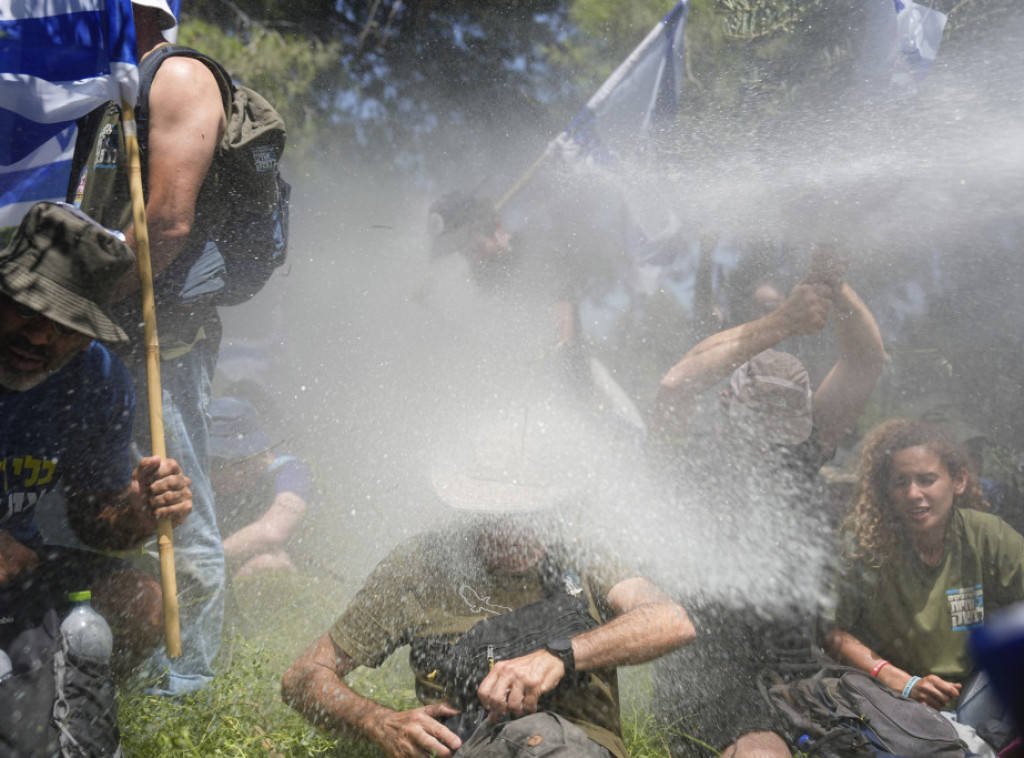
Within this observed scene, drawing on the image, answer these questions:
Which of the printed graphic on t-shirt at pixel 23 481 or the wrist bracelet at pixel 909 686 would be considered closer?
the printed graphic on t-shirt at pixel 23 481

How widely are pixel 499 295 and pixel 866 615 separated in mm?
3745

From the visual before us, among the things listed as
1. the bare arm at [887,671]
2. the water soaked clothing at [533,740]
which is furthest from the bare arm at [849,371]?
the water soaked clothing at [533,740]

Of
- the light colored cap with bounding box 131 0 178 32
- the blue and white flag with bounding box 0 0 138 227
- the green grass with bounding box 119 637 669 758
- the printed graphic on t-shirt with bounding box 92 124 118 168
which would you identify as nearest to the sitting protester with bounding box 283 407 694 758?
the green grass with bounding box 119 637 669 758

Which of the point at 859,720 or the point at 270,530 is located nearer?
the point at 859,720

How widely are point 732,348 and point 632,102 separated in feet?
9.47

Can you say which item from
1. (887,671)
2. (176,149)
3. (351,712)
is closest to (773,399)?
(887,671)

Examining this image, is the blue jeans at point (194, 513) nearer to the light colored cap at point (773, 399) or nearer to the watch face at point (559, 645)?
the watch face at point (559, 645)

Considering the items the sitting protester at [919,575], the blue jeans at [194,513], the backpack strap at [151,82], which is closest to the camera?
the backpack strap at [151,82]

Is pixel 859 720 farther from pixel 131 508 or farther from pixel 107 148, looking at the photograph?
pixel 107 148

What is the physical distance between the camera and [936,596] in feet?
9.04

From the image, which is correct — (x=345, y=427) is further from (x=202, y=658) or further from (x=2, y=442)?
(x=2, y=442)

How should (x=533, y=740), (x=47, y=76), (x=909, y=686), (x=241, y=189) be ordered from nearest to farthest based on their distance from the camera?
(x=533, y=740)
(x=47, y=76)
(x=909, y=686)
(x=241, y=189)

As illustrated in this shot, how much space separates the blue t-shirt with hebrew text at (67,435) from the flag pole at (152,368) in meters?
0.17

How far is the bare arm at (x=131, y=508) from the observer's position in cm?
238
